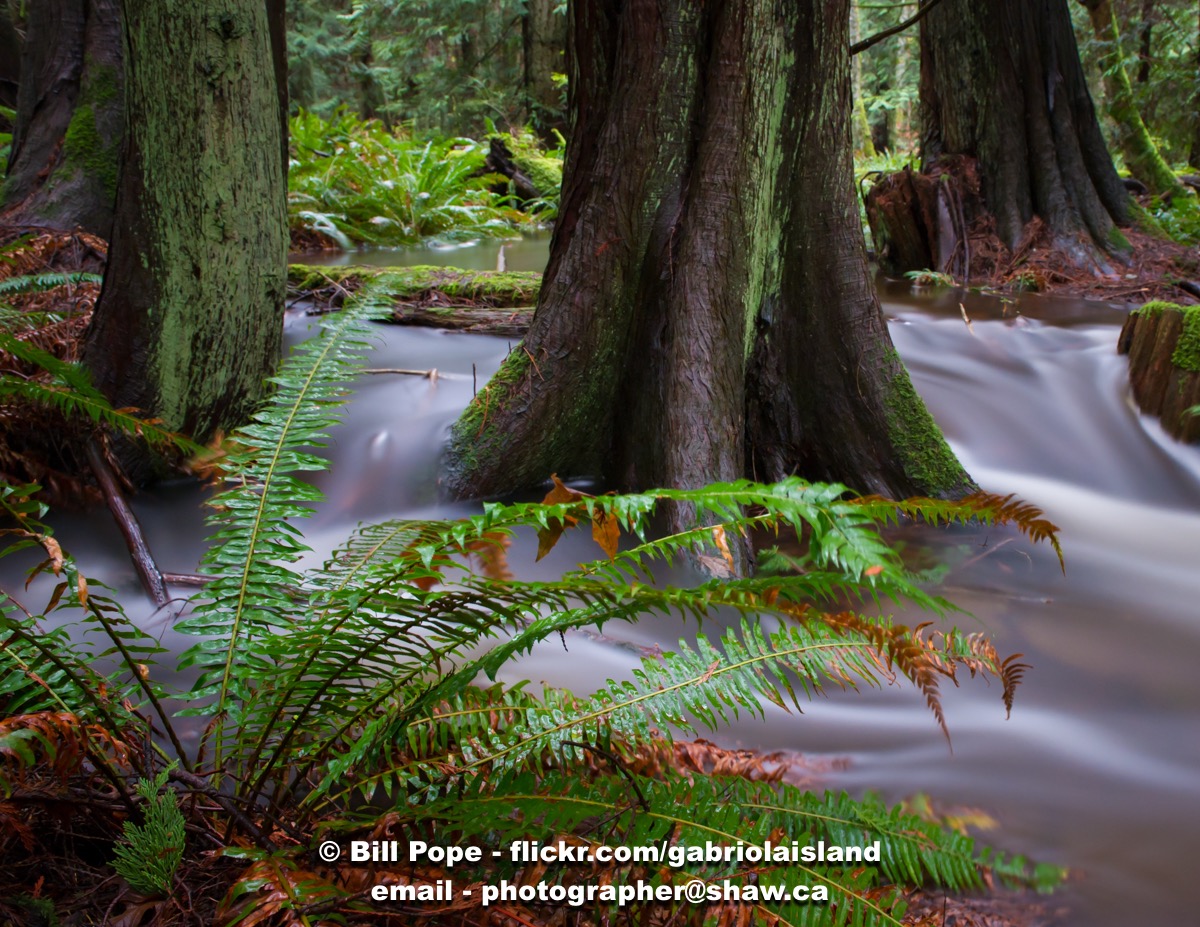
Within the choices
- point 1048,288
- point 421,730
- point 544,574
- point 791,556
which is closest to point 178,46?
point 544,574

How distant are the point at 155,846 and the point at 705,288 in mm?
2453

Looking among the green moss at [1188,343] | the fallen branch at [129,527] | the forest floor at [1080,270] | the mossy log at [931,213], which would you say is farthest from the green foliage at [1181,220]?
the fallen branch at [129,527]

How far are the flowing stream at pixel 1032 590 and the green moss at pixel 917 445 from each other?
8.8 inches

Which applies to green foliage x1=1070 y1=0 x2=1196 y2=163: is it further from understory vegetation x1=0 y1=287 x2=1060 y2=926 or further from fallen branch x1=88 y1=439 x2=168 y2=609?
fallen branch x1=88 y1=439 x2=168 y2=609

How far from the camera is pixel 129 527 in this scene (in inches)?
115

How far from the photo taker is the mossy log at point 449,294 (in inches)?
188

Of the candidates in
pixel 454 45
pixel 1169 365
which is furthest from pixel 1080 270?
pixel 454 45

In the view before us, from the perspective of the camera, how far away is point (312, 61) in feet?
59.5

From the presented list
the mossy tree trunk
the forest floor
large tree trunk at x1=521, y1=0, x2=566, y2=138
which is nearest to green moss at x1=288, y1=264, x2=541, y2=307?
the forest floor

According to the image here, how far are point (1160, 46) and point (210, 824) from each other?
13.8m

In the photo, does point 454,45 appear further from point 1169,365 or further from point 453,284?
point 1169,365

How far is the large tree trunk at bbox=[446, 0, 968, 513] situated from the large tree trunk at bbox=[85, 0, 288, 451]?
1.01 meters

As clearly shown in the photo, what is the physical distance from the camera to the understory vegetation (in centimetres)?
128

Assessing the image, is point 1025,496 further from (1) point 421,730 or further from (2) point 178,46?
(2) point 178,46
